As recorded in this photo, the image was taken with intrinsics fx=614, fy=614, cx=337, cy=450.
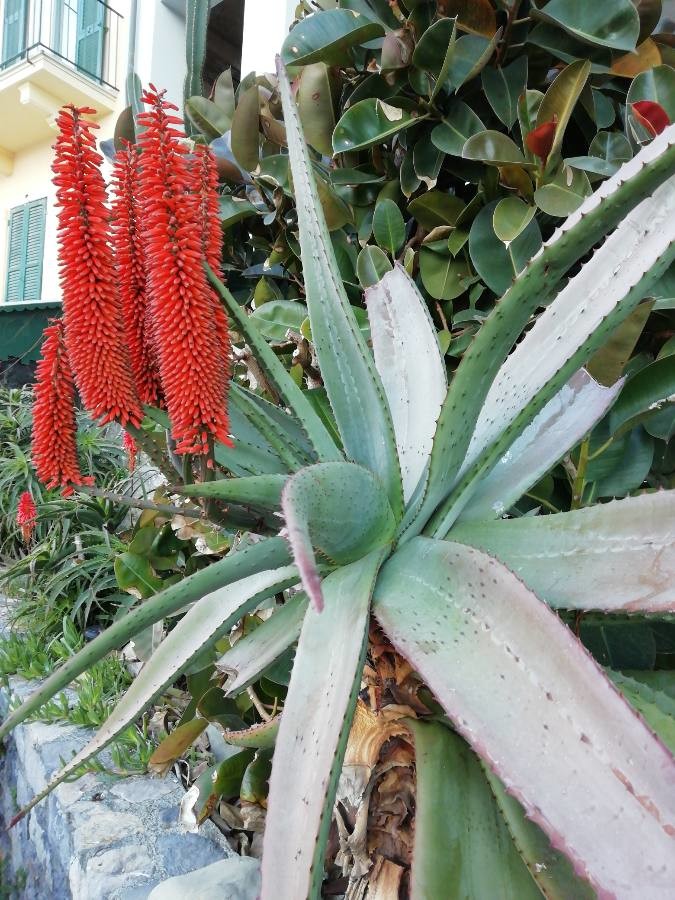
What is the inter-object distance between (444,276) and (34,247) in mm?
6063

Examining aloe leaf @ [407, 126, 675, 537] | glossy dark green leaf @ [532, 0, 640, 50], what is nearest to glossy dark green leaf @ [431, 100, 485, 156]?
glossy dark green leaf @ [532, 0, 640, 50]

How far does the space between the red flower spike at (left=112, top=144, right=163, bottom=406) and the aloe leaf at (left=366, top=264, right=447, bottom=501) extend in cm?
29

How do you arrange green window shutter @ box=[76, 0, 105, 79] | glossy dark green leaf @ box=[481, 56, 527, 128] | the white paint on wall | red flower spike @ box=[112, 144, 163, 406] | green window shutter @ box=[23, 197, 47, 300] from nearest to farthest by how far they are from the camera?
red flower spike @ box=[112, 144, 163, 406] < glossy dark green leaf @ box=[481, 56, 527, 128] < the white paint on wall < green window shutter @ box=[76, 0, 105, 79] < green window shutter @ box=[23, 197, 47, 300]

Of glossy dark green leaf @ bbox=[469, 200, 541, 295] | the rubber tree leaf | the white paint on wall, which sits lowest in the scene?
the rubber tree leaf

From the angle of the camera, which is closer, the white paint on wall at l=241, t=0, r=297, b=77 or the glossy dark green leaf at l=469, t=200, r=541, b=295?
the glossy dark green leaf at l=469, t=200, r=541, b=295

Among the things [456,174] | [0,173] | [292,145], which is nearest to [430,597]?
[292,145]

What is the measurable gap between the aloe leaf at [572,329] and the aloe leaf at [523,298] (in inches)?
1.1

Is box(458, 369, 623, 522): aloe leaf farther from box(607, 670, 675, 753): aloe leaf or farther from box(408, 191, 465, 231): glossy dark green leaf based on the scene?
box(408, 191, 465, 231): glossy dark green leaf

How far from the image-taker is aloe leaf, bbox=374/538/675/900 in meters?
0.34

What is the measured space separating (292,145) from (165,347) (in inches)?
12.4

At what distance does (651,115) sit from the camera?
86cm

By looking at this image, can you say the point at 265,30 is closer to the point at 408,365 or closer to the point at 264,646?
the point at 408,365

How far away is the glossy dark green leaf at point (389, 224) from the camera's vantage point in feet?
3.76

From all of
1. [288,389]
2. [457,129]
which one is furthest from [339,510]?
[457,129]
